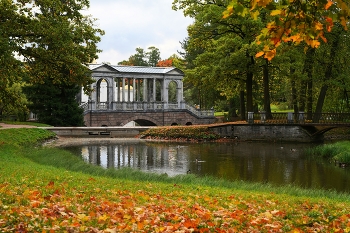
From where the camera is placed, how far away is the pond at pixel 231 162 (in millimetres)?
15969

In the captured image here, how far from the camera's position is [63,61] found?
20094 mm

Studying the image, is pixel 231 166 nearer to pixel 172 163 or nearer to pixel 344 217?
pixel 172 163

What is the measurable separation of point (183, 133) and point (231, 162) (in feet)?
41.8

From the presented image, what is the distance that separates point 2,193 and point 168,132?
1029 inches

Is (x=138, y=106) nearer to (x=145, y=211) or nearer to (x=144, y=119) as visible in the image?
(x=144, y=119)

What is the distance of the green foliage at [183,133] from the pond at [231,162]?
177 inches

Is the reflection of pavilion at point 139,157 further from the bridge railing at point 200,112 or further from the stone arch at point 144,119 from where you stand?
the bridge railing at point 200,112

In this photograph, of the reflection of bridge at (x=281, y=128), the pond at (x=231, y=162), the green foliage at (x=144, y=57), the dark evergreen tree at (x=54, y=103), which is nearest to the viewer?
the pond at (x=231, y=162)

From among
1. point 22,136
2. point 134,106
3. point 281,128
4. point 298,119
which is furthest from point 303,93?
point 22,136

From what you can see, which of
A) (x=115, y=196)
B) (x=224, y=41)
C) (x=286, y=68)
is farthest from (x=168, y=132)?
(x=115, y=196)

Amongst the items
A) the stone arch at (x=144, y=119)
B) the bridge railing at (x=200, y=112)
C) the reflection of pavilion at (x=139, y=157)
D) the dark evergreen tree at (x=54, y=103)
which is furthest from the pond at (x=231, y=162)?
the bridge railing at (x=200, y=112)

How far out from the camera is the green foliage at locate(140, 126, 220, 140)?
107 feet

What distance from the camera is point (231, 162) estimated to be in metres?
20.2

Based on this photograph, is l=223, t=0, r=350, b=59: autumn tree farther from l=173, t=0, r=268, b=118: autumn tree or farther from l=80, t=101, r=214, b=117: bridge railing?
l=80, t=101, r=214, b=117: bridge railing
